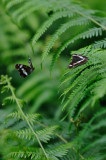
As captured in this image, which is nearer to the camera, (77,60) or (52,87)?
(77,60)

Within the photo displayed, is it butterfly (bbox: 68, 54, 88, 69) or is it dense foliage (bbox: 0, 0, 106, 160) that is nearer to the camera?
dense foliage (bbox: 0, 0, 106, 160)

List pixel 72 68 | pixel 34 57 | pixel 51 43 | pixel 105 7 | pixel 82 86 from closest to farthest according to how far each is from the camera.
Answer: pixel 82 86 < pixel 72 68 < pixel 51 43 < pixel 34 57 < pixel 105 7

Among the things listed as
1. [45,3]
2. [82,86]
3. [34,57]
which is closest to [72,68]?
[82,86]

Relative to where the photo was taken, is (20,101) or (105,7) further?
(105,7)

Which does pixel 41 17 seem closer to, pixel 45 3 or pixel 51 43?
pixel 45 3

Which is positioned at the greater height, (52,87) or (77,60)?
(52,87)

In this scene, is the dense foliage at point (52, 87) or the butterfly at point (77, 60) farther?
the butterfly at point (77, 60)

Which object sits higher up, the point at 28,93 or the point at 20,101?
the point at 28,93

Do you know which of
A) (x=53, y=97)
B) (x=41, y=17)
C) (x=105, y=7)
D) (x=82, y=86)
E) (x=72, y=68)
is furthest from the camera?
(x=41, y=17)
